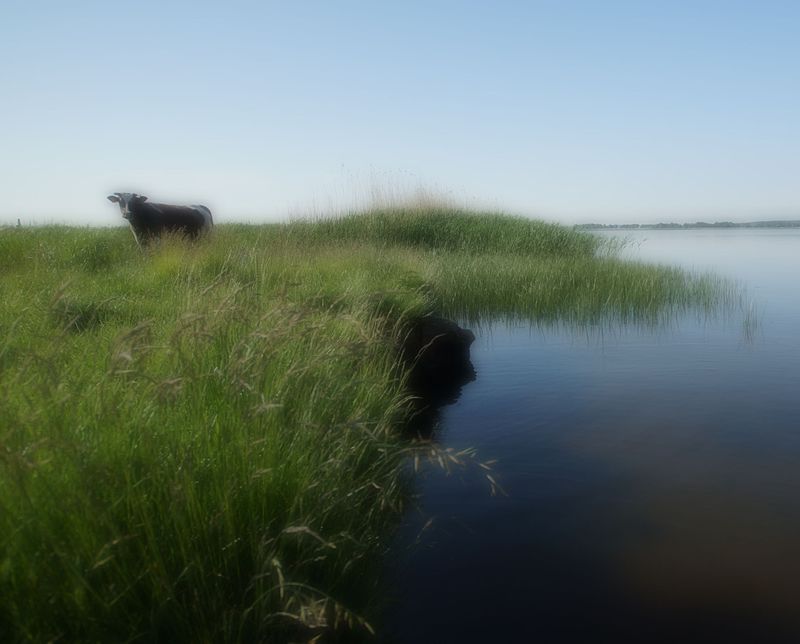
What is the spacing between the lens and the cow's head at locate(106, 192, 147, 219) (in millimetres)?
12133

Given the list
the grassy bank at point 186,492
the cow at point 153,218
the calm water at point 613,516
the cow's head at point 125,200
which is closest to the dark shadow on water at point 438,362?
the calm water at point 613,516

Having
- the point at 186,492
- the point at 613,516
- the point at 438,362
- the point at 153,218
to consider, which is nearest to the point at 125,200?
the point at 153,218

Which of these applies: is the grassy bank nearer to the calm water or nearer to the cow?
the calm water

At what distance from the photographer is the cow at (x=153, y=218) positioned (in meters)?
12.2

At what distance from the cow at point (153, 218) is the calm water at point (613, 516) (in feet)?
24.4

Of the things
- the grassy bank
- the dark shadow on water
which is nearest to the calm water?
the dark shadow on water

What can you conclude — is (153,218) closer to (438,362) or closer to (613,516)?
(438,362)

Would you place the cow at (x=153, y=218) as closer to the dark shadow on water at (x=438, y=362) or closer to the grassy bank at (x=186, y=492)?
the dark shadow on water at (x=438, y=362)

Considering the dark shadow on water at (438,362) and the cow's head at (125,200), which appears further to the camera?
the cow's head at (125,200)

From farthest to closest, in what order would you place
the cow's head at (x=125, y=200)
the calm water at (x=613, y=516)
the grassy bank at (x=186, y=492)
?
1. the cow's head at (x=125, y=200)
2. the calm water at (x=613, y=516)
3. the grassy bank at (x=186, y=492)

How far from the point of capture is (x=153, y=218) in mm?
12656

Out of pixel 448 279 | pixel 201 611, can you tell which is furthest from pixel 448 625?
pixel 448 279

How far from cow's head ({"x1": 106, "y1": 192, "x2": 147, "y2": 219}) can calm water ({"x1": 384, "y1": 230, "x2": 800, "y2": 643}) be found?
767 centimetres

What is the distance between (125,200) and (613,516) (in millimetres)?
10608
